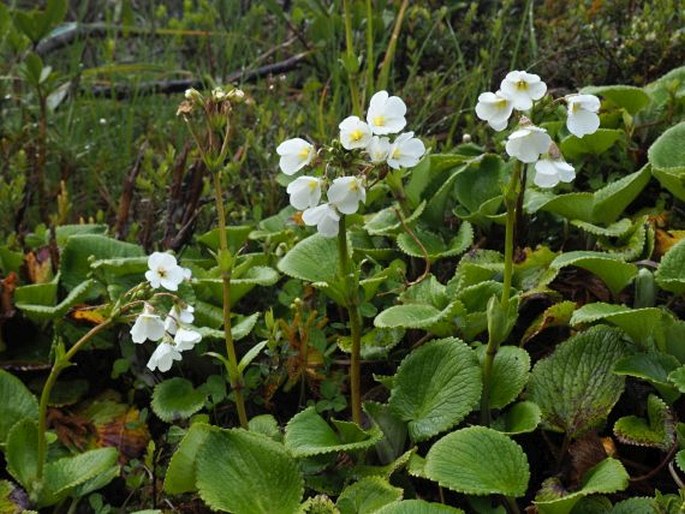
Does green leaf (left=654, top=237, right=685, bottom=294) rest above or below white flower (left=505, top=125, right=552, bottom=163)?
below

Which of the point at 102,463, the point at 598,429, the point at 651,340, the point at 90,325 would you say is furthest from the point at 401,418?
the point at 90,325

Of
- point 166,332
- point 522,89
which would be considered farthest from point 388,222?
point 522,89

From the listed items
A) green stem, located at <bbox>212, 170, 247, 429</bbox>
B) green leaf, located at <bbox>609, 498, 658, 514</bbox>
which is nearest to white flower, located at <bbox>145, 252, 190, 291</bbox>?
green stem, located at <bbox>212, 170, 247, 429</bbox>

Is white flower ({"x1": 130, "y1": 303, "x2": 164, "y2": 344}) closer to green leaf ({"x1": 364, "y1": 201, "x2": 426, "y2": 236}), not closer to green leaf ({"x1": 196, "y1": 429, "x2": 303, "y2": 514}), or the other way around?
green leaf ({"x1": 196, "y1": 429, "x2": 303, "y2": 514})

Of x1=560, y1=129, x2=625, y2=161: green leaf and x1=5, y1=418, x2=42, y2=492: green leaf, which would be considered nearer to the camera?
x1=5, y1=418, x2=42, y2=492: green leaf

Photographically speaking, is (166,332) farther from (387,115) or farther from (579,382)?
(579,382)

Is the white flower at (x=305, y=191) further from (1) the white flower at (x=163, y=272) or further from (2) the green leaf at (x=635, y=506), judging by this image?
(2) the green leaf at (x=635, y=506)

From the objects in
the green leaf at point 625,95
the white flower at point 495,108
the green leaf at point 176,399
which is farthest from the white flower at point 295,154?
the green leaf at point 625,95
